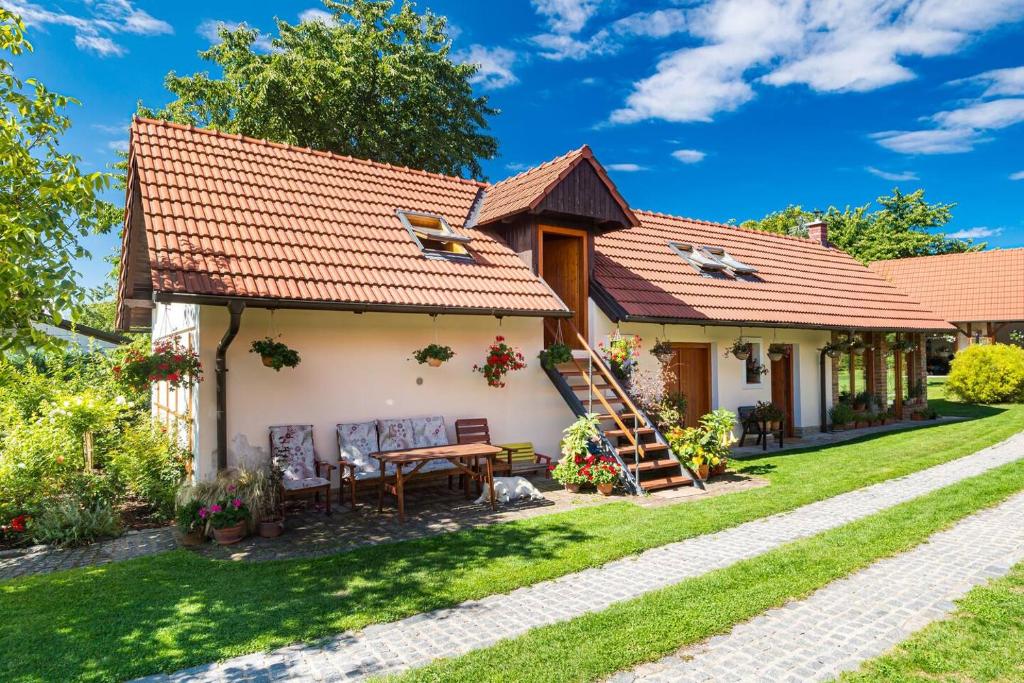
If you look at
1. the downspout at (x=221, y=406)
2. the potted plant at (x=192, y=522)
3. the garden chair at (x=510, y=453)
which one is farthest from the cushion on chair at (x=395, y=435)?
the potted plant at (x=192, y=522)

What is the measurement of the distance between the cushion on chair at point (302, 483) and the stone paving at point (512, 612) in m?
3.49

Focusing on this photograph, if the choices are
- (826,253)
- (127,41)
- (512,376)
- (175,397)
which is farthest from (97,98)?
(826,253)

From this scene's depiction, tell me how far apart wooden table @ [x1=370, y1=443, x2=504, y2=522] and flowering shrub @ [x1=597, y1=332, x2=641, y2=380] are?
3.09m

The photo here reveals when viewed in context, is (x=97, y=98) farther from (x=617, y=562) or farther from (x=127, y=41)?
(x=617, y=562)

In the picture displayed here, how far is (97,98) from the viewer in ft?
52.7

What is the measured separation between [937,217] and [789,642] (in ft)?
153

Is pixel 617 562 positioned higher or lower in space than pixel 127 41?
lower

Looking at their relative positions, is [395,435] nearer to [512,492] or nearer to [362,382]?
[362,382]

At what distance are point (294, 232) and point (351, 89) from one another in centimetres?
1378

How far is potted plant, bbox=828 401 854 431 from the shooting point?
51.1 ft

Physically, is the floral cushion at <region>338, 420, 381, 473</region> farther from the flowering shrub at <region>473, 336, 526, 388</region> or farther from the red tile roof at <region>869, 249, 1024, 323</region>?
the red tile roof at <region>869, 249, 1024, 323</region>

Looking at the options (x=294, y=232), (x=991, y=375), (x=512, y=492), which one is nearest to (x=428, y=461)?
(x=512, y=492)

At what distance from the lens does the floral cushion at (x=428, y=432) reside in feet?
30.6

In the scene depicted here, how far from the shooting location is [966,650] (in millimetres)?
3988
